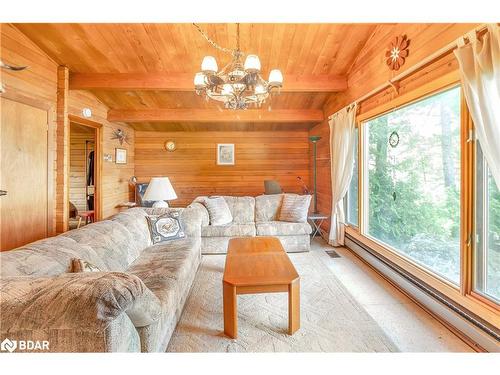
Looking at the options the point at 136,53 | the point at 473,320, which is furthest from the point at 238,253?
the point at 136,53

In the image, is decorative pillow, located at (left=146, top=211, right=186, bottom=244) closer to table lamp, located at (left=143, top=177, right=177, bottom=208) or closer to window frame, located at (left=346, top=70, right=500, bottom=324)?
table lamp, located at (left=143, top=177, right=177, bottom=208)

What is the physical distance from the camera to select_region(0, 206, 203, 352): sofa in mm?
863

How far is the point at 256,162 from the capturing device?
601 centimetres

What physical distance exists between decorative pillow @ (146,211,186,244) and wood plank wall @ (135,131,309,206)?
3.13m

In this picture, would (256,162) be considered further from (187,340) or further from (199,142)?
(187,340)

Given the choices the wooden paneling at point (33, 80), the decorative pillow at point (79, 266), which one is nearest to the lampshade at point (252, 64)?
the decorative pillow at point (79, 266)

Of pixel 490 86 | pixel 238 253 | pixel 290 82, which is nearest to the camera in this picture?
pixel 490 86

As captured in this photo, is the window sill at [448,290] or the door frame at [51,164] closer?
the window sill at [448,290]

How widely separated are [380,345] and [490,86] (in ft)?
5.99

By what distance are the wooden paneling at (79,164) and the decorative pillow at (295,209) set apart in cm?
492

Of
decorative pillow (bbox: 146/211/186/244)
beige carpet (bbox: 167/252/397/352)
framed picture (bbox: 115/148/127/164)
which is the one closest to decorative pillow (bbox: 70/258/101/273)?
beige carpet (bbox: 167/252/397/352)

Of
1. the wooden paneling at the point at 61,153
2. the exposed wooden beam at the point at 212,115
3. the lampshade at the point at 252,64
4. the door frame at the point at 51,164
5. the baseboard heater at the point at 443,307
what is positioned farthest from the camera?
the exposed wooden beam at the point at 212,115

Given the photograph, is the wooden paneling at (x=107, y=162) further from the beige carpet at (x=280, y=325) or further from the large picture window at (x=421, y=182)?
the large picture window at (x=421, y=182)

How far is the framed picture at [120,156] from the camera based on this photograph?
5.10 meters
